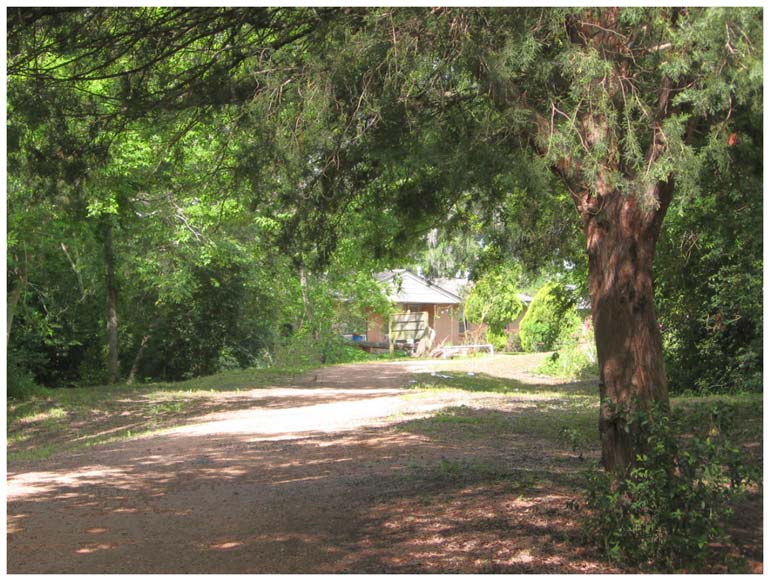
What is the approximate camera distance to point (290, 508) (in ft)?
24.6

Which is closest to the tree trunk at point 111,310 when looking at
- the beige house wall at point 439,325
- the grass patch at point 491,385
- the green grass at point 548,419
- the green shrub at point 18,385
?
the green shrub at point 18,385

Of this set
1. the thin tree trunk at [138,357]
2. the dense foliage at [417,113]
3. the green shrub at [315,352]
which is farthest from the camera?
the green shrub at [315,352]

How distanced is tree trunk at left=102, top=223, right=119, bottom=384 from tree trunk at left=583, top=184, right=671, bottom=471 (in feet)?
61.9

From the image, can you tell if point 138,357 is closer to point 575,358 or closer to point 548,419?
point 575,358

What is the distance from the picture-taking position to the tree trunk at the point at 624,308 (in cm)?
668

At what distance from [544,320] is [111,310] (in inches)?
599

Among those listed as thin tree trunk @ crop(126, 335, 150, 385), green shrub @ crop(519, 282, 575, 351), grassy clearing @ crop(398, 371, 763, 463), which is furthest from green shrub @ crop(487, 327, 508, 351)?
grassy clearing @ crop(398, 371, 763, 463)

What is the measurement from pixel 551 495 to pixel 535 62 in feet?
11.6

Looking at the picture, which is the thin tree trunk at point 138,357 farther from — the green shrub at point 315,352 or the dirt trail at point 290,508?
the dirt trail at point 290,508

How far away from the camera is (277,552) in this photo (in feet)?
20.2

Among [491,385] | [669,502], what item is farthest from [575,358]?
[669,502]

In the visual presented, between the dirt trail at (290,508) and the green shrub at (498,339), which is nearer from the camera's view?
the dirt trail at (290,508)

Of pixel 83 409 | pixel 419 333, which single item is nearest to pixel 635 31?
pixel 83 409

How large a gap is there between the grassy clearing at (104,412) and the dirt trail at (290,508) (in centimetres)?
207
